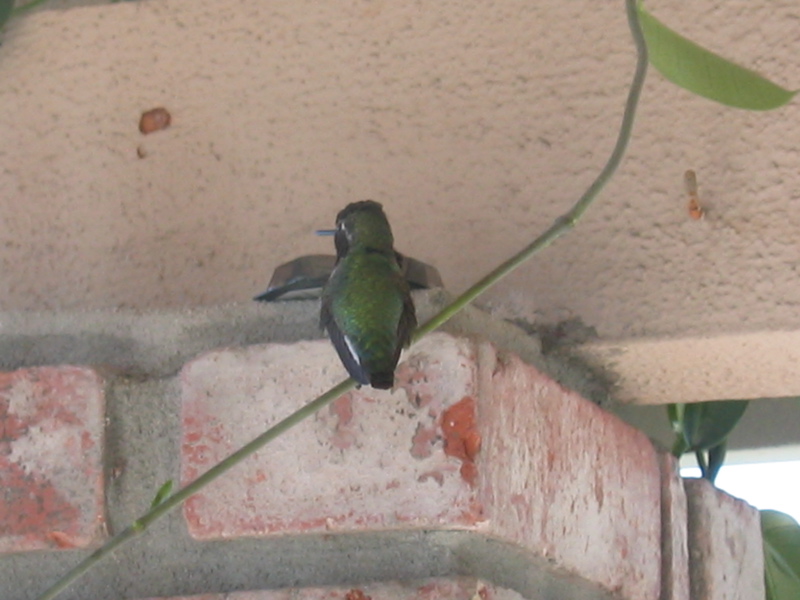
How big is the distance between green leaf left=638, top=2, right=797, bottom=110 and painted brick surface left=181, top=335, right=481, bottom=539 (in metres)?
0.16

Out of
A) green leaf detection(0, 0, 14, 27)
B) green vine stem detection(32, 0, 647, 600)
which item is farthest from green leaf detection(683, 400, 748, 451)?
green leaf detection(0, 0, 14, 27)

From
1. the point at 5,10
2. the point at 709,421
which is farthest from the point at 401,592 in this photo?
the point at 5,10

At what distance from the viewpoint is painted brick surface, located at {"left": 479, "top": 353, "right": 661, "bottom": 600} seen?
0.58 m

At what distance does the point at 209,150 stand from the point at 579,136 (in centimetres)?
22

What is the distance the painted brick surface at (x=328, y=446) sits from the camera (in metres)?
0.56

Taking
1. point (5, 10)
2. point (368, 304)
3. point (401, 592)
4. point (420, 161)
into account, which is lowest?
point (401, 592)

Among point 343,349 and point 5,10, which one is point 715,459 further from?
point 5,10

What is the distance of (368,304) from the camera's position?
0.53 meters

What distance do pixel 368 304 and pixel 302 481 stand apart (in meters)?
0.09

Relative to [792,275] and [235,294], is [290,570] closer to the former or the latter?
[235,294]

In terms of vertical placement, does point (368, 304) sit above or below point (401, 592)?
above

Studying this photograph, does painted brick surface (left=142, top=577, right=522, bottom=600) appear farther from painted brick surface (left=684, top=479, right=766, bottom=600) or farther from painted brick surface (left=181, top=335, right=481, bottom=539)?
painted brick surface (left=684, top=479, right=766, bottom=600)

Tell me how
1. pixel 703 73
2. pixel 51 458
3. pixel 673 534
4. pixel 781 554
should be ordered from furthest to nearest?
pixel 781 554 → pixel 673 534 → pixel 51 458 → pixel 703 73

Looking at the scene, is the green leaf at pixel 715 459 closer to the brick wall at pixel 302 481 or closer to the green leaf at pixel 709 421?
the green leaf at pixel 709 421
